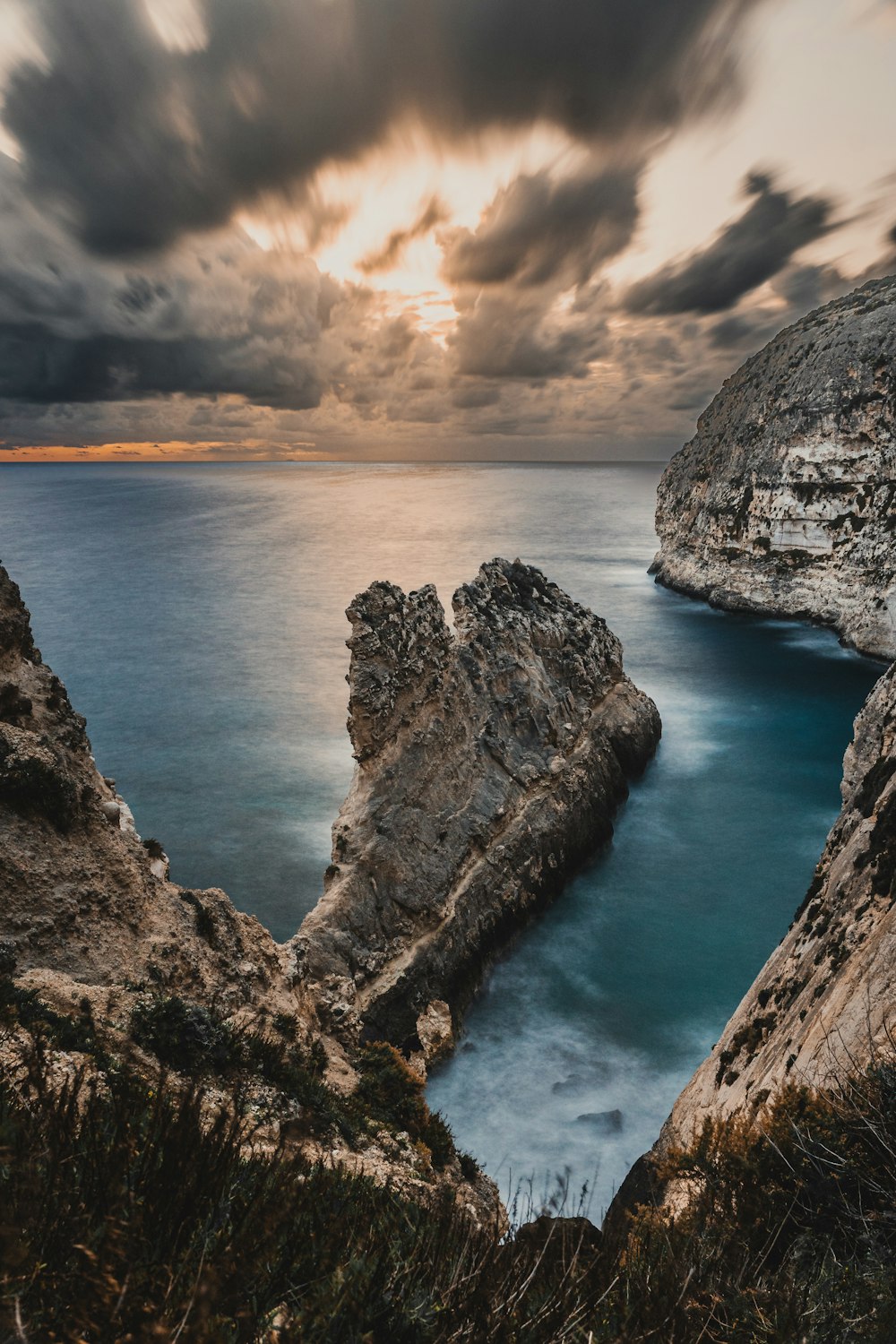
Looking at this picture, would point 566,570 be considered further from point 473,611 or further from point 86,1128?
point 86,1128

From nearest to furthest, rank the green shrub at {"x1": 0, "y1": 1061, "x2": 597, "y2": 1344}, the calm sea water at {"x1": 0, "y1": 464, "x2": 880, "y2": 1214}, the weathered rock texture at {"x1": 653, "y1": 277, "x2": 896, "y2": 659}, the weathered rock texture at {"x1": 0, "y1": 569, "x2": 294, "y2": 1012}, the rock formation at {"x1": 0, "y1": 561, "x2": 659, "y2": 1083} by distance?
the green shrub at {"x1": 0, "y1": 1061, "x2": 597, "y2": 1344}
the weathered rock texture at {"x1": 0, "y1": 569, "x2": 294, "y2": 1012}
the rock formation at {"x1": 0, "y1": 561, "x2": 659, "y2": 1083}
the calm sea water at {"x1": 0, "y1": 464, "x2": 880, "y2": 1214}
the weathered rock texture at {"x1": 653, "y1": 277, "x2": 896, "y2": 659}

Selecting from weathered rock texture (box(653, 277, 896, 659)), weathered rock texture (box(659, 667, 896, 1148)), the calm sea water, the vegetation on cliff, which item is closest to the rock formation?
the calm sea water

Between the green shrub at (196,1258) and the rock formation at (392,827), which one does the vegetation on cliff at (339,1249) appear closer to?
the green shrub at (196,1258)

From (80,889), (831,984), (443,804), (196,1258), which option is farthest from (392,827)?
(196,1258)

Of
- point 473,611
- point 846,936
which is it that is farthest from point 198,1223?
point 473,611

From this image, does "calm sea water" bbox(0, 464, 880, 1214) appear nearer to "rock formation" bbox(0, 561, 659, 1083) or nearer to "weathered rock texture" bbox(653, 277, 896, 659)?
"rock formation" bbox(0, 561, 659, 1083)

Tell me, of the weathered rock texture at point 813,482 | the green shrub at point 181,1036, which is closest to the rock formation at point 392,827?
the green shrub at point 181,1036
